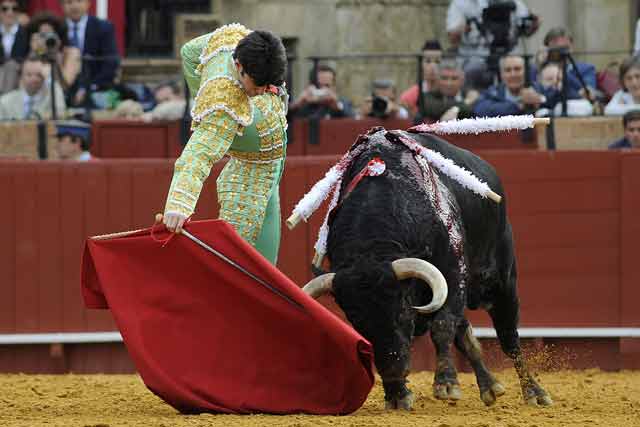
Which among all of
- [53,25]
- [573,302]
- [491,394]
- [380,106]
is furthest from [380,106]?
[491,394]

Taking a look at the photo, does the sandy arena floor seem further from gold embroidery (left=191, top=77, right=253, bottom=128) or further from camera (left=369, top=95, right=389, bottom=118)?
camera (left=369, top=95, right=389, bottom=118)

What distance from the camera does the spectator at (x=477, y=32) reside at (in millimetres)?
9938

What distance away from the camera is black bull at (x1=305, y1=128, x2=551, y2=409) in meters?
5.64

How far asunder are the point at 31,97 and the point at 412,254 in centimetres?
473

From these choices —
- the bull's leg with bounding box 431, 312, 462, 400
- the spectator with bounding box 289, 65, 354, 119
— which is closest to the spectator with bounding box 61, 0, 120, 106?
the spectator with bounding box 289, 65, 354, 119

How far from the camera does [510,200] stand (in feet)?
28.7

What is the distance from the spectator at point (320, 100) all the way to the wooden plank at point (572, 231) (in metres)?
1.90

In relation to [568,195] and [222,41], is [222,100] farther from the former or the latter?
[568,195]

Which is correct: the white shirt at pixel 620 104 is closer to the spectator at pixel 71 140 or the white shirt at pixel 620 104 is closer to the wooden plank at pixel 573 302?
the wooden plank at pixel 573 302

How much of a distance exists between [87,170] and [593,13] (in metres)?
5.47

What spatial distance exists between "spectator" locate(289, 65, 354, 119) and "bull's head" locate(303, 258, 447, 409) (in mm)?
4461

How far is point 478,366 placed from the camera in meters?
6.50

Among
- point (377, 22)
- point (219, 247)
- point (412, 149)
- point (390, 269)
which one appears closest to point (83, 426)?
point (219, 247)

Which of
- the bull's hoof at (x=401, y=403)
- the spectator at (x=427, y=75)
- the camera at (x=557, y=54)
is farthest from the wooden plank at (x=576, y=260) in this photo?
the bull's hoof at (x=401, y=403)
